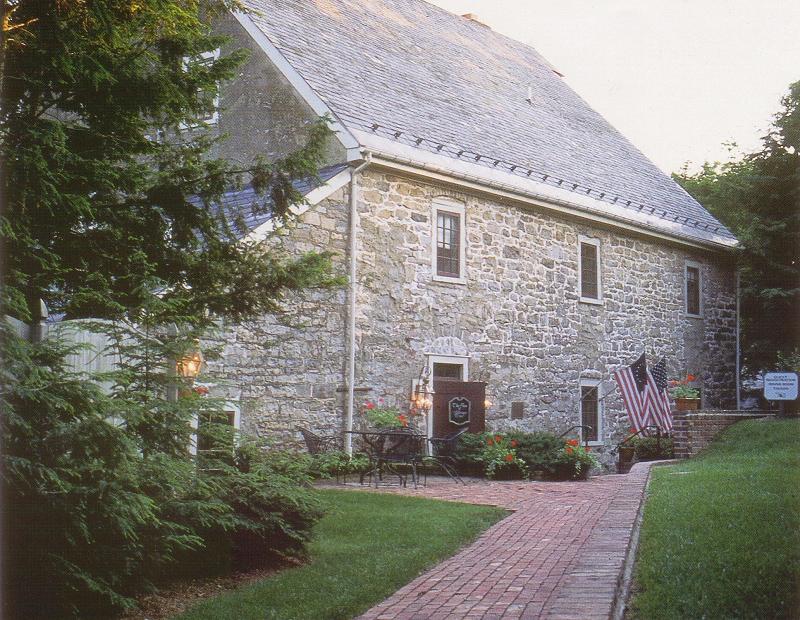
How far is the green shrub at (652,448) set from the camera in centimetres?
1673

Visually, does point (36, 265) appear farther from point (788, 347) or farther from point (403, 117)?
point (788, 347)

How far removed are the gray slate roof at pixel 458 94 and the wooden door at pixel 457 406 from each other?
386 centimetres

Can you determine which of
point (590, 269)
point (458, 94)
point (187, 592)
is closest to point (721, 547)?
point (187, 592)

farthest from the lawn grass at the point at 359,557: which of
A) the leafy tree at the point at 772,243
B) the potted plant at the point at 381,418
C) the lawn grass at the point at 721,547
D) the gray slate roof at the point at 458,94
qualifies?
the leafy tree at the point at 772,243

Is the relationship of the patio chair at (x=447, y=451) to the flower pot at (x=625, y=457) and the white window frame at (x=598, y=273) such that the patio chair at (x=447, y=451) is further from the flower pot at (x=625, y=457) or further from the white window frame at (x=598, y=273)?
the white window frame at (x=598, y=273)

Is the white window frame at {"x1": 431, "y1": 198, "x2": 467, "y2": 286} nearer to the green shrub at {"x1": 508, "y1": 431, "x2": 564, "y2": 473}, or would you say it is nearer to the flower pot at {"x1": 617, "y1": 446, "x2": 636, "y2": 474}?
the green shrub at {"x1": 508, "y1": 431, "x2": 564, "y2": 473}

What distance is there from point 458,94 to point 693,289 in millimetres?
7210

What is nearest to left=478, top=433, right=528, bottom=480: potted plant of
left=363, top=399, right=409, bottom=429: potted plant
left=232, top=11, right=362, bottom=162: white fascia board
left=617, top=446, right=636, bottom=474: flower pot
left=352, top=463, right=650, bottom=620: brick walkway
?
left=363, top=399, right=409, bottom=429: potted plant

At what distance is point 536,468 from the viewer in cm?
1445

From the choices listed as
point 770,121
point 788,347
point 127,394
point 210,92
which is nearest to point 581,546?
point 127,394

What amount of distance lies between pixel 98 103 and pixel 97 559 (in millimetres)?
2760

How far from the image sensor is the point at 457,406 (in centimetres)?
1543

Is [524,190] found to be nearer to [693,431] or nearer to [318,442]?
[693,431]

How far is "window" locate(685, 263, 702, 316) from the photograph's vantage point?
21.6m
